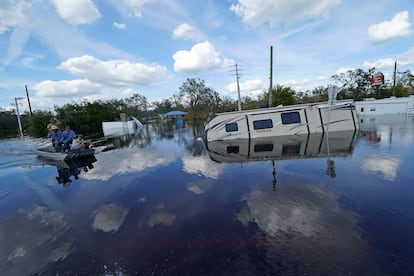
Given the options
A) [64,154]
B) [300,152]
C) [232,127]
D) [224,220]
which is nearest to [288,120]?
[232,127]

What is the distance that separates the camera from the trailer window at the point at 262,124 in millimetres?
10508

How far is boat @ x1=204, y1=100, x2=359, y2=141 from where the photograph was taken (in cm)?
1010

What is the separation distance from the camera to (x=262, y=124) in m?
10.6

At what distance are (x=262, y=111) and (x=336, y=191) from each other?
698 centimetres

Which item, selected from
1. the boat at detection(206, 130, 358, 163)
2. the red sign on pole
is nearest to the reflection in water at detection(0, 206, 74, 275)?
the boat at detection(206, 130, 358, 163)

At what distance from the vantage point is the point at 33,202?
4.67 m

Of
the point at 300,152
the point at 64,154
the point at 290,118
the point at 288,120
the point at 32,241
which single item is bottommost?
the point at 32,241

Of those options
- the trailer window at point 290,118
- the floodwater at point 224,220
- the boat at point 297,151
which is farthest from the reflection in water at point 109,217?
the trailer window at point 290,118

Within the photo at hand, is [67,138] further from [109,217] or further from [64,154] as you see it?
[109,217]

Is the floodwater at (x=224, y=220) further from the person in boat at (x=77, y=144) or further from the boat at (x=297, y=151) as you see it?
the person in boat at (x=77, y=144)

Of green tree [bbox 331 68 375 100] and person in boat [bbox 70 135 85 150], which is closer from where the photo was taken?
person in boat [bbox 70 135 85 150]

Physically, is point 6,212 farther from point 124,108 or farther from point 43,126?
point 124,108

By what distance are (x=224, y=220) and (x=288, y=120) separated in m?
8.69

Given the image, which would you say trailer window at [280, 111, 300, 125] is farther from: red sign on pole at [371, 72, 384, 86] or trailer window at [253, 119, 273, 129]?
red sign on pole at [371, 72, 384, 86]
